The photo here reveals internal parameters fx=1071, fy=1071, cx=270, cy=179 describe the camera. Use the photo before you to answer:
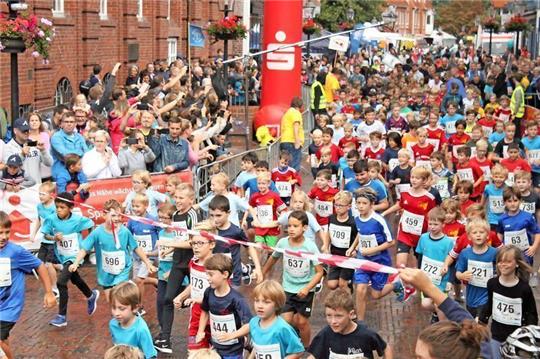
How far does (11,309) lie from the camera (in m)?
9.41

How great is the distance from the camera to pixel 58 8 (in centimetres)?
2544

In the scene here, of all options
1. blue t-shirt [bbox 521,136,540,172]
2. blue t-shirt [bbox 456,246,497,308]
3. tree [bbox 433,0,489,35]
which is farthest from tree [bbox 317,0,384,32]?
blue t-shirt [bbox 456,246,497,308]

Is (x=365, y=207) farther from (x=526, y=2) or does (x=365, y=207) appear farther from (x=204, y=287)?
(x=526, y=2)

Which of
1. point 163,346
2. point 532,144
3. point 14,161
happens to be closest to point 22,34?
point 14,161

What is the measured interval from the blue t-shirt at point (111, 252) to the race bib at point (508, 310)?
3998 millimetres

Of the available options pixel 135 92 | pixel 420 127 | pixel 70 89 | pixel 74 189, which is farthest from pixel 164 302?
pixel 70 89

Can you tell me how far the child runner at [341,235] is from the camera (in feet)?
37.1

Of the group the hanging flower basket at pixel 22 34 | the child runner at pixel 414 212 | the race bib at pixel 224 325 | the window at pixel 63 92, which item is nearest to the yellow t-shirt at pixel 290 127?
the hanging flower basket at pixel 22 34

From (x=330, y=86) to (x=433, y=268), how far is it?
17.4 metres

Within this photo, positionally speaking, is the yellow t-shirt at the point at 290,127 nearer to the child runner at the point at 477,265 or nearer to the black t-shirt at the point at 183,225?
the black t-shirt at the point at 183,225

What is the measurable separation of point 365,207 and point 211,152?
7025 mm

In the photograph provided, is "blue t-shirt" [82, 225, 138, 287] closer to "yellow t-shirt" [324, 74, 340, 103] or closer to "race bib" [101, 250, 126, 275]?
"race bib" [101, 250, 126, 275]

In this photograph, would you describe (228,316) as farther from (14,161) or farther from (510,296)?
(14,161)

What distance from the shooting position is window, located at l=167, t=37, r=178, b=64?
118 ft
